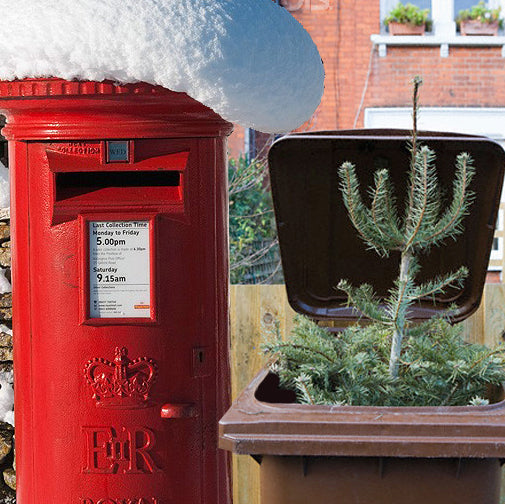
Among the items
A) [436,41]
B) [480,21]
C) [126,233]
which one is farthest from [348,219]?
[480,21]

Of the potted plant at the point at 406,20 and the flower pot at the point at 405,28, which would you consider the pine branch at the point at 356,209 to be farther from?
the flower pot at the point at 405,28

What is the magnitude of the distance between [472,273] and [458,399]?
0.97 metres

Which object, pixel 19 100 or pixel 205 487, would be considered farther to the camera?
pixel 205 487

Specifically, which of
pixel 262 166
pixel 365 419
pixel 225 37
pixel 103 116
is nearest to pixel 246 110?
pixel 225 37

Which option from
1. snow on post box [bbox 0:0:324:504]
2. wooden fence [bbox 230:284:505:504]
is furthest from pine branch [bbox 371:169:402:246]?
wooden fence [bbox 230:284:505:504]

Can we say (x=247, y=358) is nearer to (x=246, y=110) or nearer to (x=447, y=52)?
(x=246, y=110)

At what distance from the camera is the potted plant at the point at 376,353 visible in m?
2.32

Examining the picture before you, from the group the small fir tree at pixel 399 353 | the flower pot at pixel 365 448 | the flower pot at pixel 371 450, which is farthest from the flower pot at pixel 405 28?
the flower pot at pixel 371 450

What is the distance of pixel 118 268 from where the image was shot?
289cm

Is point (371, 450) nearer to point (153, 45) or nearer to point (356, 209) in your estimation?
point (356, 209)

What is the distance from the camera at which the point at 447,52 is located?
1333 cm

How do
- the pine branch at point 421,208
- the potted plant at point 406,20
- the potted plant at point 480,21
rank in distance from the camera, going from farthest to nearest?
the potted plant at point 480,21, the potted plant at point 406,20, the pine branch at point 421,208

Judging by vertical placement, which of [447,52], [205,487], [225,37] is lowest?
[205,487]

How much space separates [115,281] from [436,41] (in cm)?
1118
